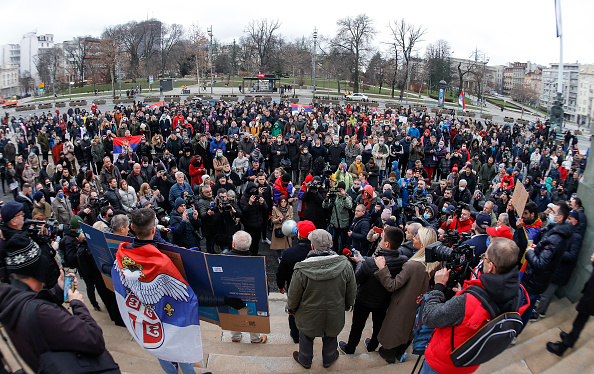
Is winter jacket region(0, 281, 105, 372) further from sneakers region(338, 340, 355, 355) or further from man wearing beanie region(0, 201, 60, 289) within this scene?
sneakers region(338, 340, 355, 355)

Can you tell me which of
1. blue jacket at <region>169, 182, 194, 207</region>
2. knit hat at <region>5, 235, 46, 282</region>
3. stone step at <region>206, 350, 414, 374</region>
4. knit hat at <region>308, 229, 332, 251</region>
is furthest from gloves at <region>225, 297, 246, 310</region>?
blue jacket at <region>169, 182, 194, 207</region>

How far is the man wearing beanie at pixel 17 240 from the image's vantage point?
136 inches

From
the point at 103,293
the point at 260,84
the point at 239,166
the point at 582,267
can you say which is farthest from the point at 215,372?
the point at 260,84

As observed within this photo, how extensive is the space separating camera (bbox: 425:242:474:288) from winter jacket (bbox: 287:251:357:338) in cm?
83

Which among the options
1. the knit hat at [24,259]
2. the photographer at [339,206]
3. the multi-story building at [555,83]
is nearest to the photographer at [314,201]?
the photographer at [339,206]

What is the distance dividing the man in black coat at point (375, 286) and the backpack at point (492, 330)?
4.30 feet

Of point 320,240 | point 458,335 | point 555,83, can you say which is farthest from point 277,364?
point 555,83

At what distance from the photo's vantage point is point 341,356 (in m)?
4.47

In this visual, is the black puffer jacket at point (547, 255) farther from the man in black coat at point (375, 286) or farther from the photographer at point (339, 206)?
the photographer at point (339, 206)

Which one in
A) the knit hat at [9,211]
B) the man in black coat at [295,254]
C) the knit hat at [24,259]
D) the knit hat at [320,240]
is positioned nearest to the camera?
the knit hat at [24,259]

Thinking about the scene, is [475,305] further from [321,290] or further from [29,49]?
[29,49]

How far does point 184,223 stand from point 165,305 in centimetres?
335

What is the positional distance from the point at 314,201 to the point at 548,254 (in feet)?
14.2

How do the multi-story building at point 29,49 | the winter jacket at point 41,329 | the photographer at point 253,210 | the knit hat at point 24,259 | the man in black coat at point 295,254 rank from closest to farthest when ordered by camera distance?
the winter jacket at point 41,329
the knit hat at point 24,259
the man in black coat at point 295,254
the photographer at point 253,210
the multi-story building at point 29,49
